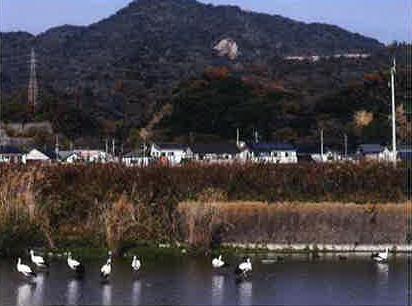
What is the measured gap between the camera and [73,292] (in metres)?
19.2

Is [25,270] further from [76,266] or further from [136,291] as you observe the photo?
[136,291]

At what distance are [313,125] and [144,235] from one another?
51364mm

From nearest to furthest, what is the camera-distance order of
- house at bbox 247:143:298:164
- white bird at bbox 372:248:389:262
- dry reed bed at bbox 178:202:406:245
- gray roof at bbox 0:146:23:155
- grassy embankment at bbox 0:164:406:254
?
white bird at bbox 372:248:389:262
grassy embankment at bbox 0:164:406:254
dry reed bed at bbox 178:202:406:245
house at bbox 247:143:298:164
gray roof at bbox 0:146:23:155

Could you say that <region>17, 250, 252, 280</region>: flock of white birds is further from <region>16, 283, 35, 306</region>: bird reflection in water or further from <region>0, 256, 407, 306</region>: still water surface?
<region>16, 283, 35, 306</region>: bird reflection in water

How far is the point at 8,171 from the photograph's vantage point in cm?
2717

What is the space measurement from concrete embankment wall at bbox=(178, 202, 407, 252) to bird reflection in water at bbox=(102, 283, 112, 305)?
5.94 metres

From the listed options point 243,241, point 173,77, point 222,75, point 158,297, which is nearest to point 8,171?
point 243,241

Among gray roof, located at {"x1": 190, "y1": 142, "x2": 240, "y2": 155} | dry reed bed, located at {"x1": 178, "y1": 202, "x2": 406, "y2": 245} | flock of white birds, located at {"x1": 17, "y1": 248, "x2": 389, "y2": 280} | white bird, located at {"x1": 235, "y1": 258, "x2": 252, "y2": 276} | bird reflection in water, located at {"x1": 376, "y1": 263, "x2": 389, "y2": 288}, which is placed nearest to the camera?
bird reflection in water, located at {"x1": 376, "y1": 263, "x2": 389, "y2": 288}

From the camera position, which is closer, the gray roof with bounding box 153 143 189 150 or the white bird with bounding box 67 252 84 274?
the white bird with bounding box 67 252 84 274

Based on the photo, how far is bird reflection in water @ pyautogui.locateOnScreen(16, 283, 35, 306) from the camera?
18250 millimetres

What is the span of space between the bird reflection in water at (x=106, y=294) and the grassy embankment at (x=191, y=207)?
4.58 m

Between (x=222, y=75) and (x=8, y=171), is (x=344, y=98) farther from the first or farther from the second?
(x=8, y=171)

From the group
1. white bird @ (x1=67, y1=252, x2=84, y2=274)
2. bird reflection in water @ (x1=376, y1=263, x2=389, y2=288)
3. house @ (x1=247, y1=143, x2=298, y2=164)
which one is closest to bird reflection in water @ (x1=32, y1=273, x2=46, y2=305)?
white bird @ (x1=67, y1=252, x2=84, y2=274)

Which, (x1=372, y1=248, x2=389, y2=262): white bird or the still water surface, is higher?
(x1=372, y1=248, x2=389, y2=262): white bird
